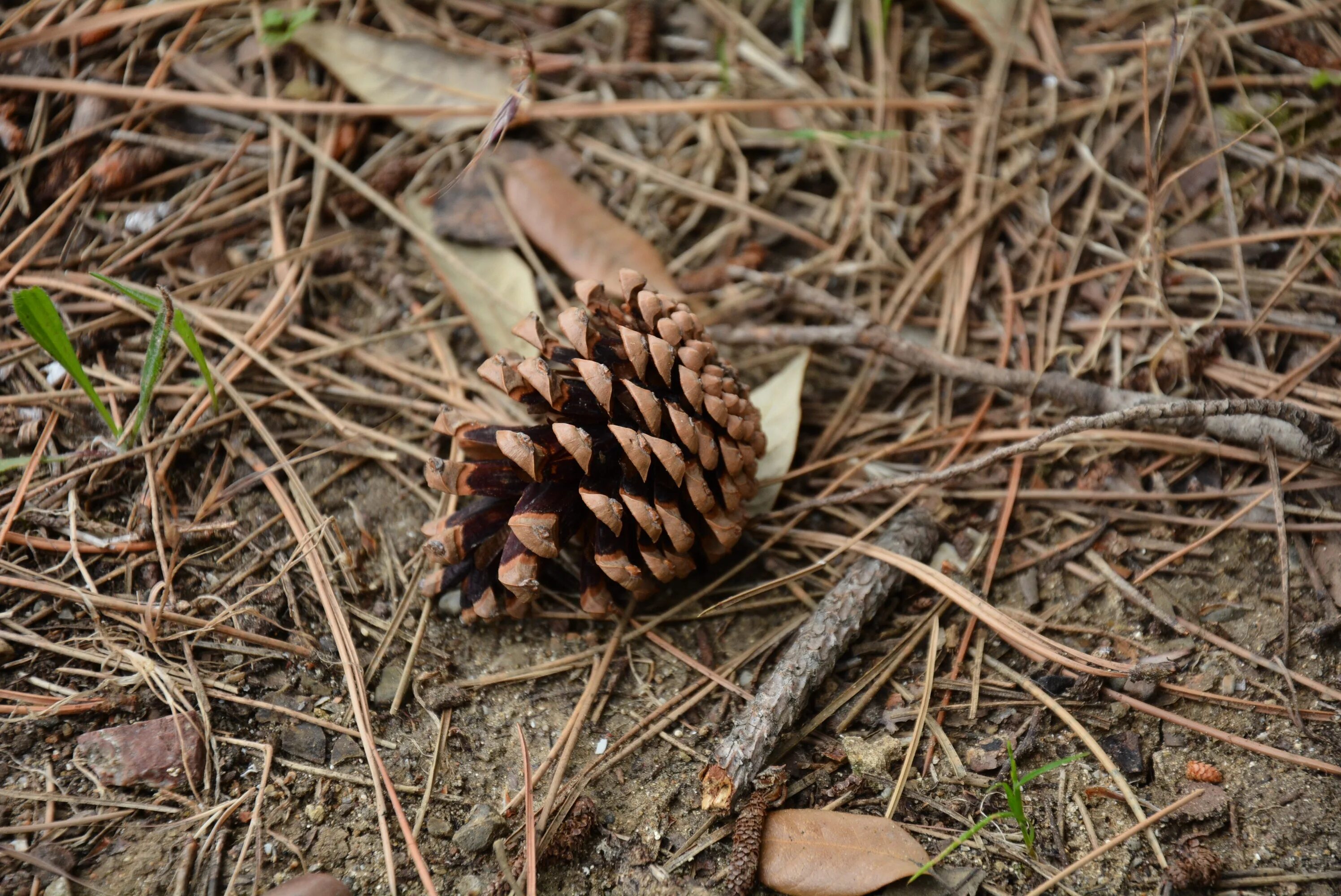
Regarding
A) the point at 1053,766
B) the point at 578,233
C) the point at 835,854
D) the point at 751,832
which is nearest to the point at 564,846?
the point at 751,832

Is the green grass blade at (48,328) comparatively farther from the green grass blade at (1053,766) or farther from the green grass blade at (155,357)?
the green grass blade at (1053,766)

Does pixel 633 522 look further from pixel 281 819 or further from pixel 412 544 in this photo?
pixel 281 819

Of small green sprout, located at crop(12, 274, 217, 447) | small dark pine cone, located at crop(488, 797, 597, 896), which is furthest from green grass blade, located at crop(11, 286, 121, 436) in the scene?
small dark pine cone, located at crop(488, 797, 597, 896)

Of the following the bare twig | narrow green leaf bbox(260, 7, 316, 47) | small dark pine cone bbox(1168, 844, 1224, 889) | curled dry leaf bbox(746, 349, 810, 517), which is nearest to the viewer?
small dark pine cone bbox(1168, 844, 1224, 889)

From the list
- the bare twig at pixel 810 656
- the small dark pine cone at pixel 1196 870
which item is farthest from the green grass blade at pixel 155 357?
the small dark pine cone at pixel 1196 870

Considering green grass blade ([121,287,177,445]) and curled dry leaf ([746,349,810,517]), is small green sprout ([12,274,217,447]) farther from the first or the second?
curled dry leaf ([746,349,810,517])

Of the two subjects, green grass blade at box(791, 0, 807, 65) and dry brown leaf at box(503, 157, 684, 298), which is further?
green grass blade at box(791, 0, 807, 65)
